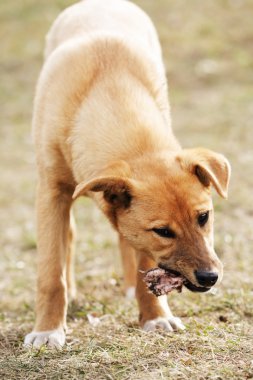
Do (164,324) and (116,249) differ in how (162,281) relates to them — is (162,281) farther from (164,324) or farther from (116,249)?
(116,249)

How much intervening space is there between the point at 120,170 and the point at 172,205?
444 mm

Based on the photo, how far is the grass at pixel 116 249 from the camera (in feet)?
14.6

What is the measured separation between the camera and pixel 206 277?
4.61m

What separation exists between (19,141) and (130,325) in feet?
26.8

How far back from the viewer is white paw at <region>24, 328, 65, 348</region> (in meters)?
5.20

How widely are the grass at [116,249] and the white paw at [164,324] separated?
5.2 inches

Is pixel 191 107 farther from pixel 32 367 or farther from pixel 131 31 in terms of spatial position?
pixel 32 367

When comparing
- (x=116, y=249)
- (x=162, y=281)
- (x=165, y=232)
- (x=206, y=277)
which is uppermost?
(x=165, y=232)

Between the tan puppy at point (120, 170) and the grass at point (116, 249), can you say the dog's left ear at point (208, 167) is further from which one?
the grass at point (116, 249)

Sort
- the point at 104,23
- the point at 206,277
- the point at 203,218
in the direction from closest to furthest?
1. the point at 206,277
2. the point at 203,218
3. the point at 104,23

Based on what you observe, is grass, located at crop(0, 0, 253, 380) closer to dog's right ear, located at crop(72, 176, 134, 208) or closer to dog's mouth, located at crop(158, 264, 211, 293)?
dog's mouth, located at crop(158, 264, 211, 293)

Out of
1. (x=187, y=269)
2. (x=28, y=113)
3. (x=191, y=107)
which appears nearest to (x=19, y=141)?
(x=28, y=113)

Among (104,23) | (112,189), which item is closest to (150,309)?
(112,189)

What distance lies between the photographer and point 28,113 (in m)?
15.2
